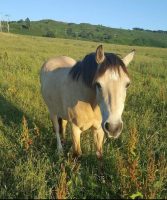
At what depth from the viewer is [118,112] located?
398 cm

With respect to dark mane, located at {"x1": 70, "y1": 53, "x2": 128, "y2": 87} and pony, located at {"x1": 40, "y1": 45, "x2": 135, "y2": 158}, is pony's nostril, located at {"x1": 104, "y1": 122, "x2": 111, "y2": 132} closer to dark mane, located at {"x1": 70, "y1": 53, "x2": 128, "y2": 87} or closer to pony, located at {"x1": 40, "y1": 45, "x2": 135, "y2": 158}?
pony, located at {"x1": 40, "y1": 45, "x2": 135, "y2": 158}

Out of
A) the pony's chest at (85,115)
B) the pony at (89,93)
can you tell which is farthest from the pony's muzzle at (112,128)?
the pony's chest at (85,115)

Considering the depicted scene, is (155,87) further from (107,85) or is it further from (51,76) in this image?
(107,85)

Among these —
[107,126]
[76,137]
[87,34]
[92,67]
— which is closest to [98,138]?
[76,137]

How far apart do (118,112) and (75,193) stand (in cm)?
122

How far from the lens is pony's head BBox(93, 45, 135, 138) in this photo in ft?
13.0

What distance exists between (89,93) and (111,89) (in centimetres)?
98

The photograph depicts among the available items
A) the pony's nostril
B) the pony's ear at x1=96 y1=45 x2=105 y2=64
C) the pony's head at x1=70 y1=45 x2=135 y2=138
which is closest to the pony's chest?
the pony's head at x1=70 y1=45 x2=135 y2=138

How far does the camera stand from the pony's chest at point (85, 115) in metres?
5.12

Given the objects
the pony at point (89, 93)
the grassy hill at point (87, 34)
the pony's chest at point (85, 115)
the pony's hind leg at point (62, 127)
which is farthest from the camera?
the grassy hill at point (87, 34)

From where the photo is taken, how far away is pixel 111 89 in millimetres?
4090

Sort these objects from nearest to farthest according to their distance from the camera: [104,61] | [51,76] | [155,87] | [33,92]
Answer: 1. [104,61]
2. [51,76]
3. [33,92]
4. [155,87]

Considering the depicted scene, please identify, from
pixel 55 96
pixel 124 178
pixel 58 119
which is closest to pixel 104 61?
pixel 124 178

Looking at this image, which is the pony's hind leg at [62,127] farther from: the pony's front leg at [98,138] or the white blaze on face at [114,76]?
the white blaze on face at [114,76]
